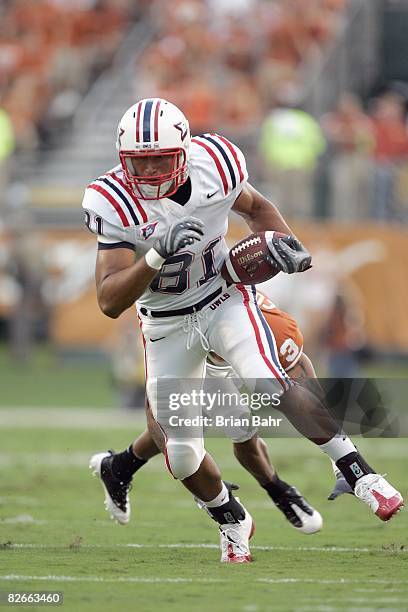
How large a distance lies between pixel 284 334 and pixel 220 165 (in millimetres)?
772

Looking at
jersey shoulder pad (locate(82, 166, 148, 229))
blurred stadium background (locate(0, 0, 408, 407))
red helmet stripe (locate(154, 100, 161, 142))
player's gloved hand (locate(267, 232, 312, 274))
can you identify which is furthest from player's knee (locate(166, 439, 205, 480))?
blurred stadium background (locate(0, 0, 408, 407))

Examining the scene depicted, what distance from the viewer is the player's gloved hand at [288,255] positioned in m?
5.48

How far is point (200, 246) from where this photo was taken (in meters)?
5.66

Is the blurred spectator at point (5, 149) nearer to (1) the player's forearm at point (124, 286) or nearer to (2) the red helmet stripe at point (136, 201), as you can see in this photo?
(2) the red helmet stripe at point (136, 201)

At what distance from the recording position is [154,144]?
5.43 m

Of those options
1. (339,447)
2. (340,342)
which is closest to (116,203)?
(339,447)

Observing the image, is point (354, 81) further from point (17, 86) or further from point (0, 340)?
point (0, 340)

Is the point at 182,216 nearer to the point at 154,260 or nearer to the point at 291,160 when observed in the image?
the point at 154,260

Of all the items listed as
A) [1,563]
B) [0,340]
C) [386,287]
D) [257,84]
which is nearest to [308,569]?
[1,563]

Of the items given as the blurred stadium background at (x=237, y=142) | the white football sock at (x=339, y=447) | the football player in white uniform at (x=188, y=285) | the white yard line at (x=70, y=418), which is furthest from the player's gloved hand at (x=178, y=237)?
the blurred stadium background at (x=237, y=142)

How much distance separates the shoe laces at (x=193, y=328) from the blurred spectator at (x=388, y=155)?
928cm

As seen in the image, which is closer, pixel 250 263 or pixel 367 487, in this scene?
pixel 367 487

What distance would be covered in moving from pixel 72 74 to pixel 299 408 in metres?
13.2

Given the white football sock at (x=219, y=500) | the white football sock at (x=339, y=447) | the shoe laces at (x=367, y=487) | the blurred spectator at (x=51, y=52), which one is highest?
the white football sock at (x=339, y=447)
